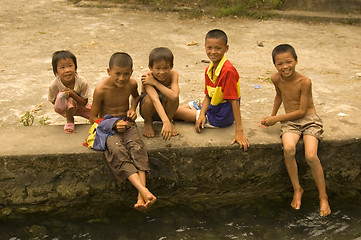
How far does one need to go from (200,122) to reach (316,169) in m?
0.93

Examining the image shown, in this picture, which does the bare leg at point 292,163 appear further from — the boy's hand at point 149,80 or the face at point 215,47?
the boy's hand at point 149,80

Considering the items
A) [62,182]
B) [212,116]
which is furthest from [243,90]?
[62,182]

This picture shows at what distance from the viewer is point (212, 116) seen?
12.5 ft

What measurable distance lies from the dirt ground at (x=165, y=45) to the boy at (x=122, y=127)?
1.19 m

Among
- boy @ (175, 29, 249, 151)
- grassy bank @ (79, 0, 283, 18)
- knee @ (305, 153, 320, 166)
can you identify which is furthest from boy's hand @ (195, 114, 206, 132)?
grassy bank @ (79, 0, 283, 18)

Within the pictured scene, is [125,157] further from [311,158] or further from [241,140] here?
[311,158]

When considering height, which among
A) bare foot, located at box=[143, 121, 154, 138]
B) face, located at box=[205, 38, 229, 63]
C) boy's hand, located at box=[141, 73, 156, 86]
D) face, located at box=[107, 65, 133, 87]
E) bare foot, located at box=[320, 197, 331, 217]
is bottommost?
bare foot, located at box=[320, 197, 331, 217]

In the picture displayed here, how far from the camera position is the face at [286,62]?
11.9ft

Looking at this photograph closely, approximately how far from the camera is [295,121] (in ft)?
12.3

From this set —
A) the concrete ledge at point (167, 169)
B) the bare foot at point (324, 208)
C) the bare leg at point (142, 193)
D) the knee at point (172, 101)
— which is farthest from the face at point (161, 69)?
the bare foot at point (324, 208)

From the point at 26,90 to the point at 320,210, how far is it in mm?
3550

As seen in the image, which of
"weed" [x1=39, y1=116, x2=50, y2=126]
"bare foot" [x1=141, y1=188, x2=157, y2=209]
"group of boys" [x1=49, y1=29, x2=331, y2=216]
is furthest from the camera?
"weed" [x1=39, y1=116, x2=50, y2=126]

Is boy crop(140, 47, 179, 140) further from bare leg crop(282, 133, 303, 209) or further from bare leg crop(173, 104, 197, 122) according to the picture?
bare leg crop(282, 133, 303, 209)

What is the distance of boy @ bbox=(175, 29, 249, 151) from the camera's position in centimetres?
364
